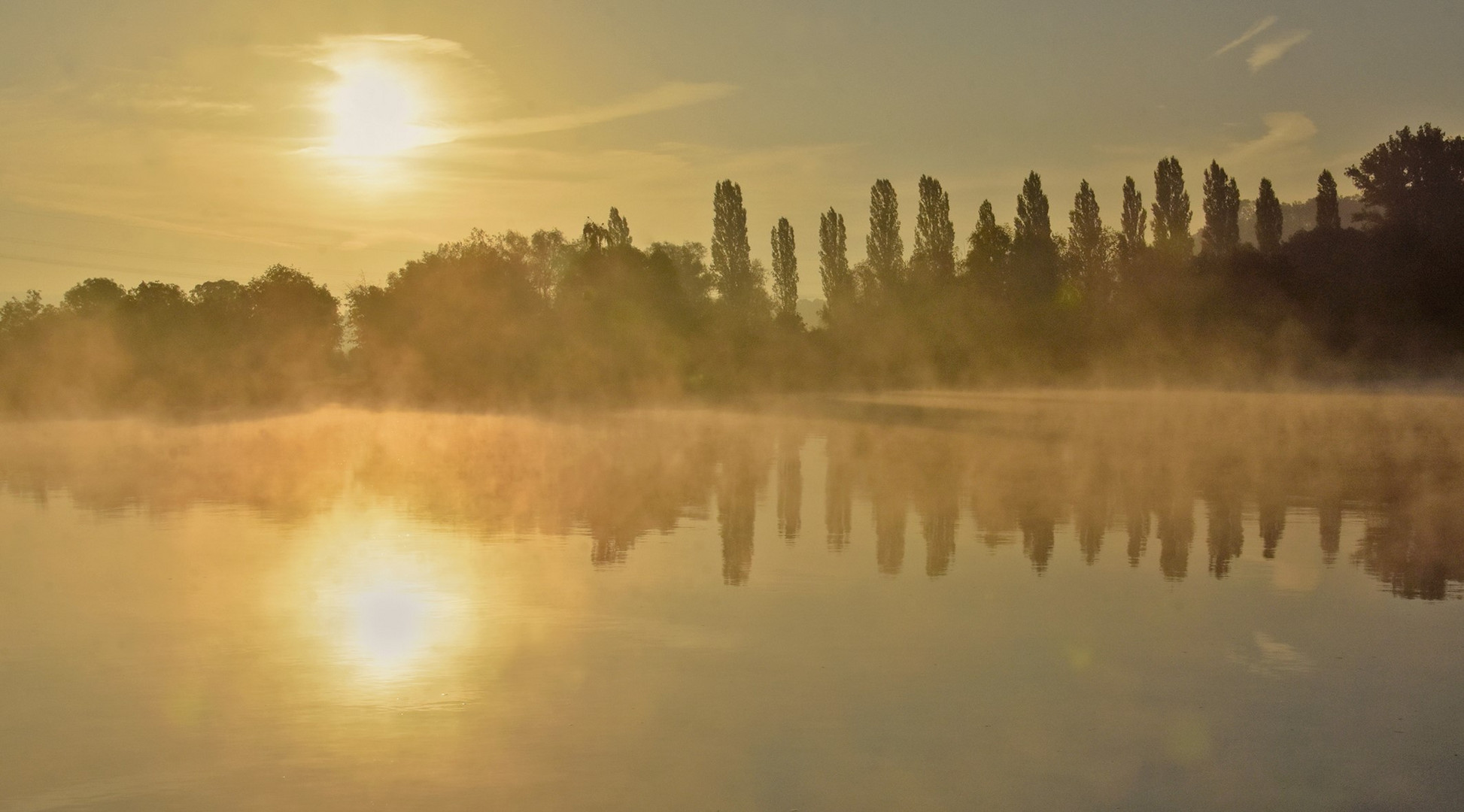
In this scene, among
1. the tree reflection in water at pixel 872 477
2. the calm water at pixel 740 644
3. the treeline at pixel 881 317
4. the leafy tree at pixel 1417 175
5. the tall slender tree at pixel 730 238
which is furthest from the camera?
the tall slender tree at pixel 730 238

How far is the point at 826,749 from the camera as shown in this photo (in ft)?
23.6

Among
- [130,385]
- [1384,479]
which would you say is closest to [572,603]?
[1384,479]

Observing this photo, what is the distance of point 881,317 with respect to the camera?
94.6 m

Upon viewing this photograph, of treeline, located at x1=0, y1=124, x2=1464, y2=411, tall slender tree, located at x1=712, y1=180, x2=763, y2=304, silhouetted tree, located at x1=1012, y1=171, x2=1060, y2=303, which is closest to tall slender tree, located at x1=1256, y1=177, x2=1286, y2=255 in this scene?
treeline, located at x1=0, y1=124, x2=1464, y2=411

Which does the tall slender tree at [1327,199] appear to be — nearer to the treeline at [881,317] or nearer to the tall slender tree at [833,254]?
the treeline at [881,317]

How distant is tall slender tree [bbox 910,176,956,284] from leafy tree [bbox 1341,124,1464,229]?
26.8 m

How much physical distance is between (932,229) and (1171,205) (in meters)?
18.9

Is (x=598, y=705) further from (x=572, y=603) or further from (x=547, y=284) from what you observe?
(x=547, y=284)

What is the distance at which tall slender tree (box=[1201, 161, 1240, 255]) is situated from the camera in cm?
9312

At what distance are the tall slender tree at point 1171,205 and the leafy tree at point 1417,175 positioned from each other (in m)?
9.97

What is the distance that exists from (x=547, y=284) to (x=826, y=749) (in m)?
132

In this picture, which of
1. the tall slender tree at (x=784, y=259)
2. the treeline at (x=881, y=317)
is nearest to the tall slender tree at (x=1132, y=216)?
the treeline at (x=881, y=317)

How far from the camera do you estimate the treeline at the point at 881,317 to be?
6881 centimetres

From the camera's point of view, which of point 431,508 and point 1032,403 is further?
point 1032,403
